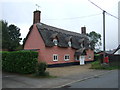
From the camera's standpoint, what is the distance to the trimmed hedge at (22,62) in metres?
15.8

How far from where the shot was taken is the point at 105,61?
21453 mm

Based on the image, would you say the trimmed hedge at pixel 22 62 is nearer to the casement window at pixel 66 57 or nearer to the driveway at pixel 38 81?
the driveway at pixel 38 81

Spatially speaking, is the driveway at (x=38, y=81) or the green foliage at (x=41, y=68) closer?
the driveway at (x=38, y=81)

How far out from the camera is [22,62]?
1612 cm

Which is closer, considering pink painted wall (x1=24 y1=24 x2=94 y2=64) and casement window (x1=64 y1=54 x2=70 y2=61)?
pink painted wall (x1=24 y1=24 x2=94 y2=64)

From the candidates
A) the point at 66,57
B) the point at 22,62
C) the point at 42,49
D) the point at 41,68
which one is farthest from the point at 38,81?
the point at 66,57

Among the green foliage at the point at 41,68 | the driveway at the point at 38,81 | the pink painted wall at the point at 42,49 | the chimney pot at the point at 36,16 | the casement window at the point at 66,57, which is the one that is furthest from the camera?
the casement window at the point at 66,57

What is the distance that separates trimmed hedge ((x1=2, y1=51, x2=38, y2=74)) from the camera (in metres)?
15.8

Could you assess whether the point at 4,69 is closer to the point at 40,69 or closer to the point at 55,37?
the point at 40,69

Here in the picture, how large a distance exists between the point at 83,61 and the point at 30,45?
13.2 m

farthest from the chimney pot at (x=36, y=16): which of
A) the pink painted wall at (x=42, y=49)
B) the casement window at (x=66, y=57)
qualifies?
the casement window at (x=66, y=57)

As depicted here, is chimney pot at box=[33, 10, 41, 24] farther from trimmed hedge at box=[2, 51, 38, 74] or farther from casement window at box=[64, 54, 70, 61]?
trimmed hedge at box=[2, 51, 38, 74]

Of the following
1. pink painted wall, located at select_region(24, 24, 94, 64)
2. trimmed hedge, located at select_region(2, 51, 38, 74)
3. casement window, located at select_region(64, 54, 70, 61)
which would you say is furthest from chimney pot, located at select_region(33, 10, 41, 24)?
trimmed hedge, located at select_region(2, 51, 38, 74)

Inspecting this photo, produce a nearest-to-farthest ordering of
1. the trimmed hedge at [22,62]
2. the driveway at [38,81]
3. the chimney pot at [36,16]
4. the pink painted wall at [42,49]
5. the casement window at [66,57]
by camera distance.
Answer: the driveway at [38,81] → the trimmed hedge at [22,62] → the pink painted wall at [42,49] → the chimney pot at [36,16] → the casement window at [66,57]
